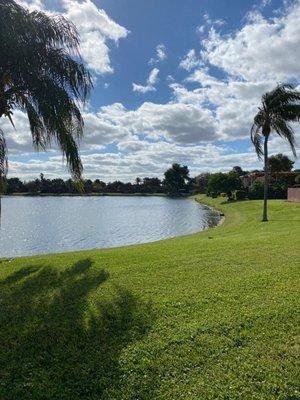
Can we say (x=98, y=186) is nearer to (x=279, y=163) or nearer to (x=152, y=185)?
(x=152, y=185)

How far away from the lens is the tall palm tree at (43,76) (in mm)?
9656

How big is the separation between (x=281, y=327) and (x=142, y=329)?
2.03 m

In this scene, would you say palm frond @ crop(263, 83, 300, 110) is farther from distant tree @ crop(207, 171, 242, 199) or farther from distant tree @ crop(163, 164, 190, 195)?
distant tree @ crop(163, 164, 190, 195)

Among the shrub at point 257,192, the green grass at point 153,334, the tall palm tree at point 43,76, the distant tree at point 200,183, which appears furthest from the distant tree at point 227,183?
the distant tree at point 200,183

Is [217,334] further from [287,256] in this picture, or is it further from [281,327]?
[287,256]

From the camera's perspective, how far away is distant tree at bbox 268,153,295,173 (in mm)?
80500

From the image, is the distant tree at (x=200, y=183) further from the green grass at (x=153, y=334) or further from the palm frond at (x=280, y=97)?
the green grass at (x=153, y=334)

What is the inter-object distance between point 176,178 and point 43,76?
140195mm

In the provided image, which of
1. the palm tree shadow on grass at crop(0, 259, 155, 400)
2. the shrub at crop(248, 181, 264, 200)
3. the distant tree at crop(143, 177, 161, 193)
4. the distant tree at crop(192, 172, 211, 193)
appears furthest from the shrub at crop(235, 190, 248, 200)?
the distant tree at crop(143, 177, 161, 193)

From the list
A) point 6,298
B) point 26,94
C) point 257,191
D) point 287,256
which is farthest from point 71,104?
point 257,191

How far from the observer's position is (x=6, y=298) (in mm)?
7492

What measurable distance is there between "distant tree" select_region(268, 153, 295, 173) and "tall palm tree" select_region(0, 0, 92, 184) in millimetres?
73035

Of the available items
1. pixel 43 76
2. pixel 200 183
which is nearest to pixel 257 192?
pixel 43 76

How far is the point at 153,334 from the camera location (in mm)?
5566
